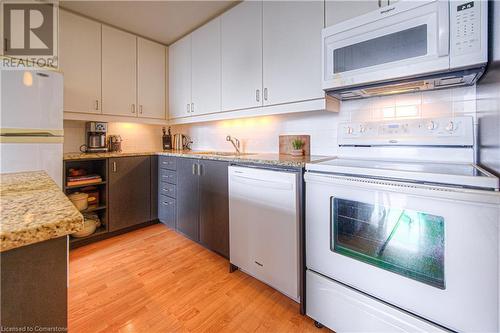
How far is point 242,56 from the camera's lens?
84.7 inches

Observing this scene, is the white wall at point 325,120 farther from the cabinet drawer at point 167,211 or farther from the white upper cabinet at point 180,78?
the cabinet drawer at point 167,211

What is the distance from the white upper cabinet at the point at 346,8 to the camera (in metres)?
1.40

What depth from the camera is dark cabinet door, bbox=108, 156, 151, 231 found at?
96.7 inches

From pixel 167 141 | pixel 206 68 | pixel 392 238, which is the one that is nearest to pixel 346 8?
pixel 392 238

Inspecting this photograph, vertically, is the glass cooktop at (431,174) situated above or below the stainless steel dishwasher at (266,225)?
above

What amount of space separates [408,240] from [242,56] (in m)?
1.92

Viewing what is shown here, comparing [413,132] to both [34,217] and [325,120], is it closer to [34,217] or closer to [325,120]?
[325,120]

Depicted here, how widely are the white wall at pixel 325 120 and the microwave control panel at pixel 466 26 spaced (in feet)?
1.40

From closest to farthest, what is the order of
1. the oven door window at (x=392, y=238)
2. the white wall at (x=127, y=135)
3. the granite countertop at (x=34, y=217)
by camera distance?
the granite countertop at (x=34, y=217), the oven door window at (x=392, y=238), the white wall at (x=127, y=135)

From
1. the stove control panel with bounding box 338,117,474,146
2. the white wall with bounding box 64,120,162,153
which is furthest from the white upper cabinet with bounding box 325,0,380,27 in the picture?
the white wall with bounding box 64,120,162,153

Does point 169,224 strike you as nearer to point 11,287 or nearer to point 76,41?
point 76,41

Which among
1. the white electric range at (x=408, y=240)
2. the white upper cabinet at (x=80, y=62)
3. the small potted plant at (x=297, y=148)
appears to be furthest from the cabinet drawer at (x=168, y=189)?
the white electric range at (x=408, y=240)

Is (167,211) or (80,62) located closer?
(80,62)

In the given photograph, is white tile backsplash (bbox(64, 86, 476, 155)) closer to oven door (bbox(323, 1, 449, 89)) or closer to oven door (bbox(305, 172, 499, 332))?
oven door (bbox(323, 1, 449, 89))
